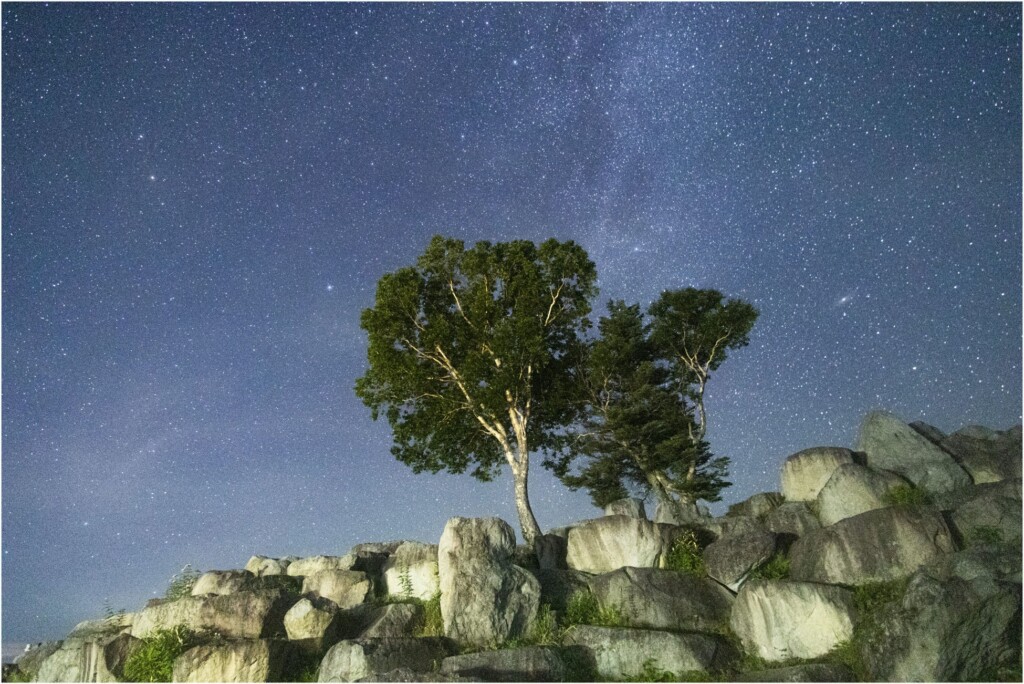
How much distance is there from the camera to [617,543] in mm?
20781

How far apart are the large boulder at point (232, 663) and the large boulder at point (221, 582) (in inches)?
191

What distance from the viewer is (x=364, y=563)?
23.7 metres

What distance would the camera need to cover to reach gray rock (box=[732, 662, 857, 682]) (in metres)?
13.9

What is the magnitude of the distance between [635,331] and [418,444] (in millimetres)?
12414

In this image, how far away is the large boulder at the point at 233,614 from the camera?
59.8ft

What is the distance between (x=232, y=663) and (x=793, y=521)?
1613 cm

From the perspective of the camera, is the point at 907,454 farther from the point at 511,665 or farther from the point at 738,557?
the point at 511,665

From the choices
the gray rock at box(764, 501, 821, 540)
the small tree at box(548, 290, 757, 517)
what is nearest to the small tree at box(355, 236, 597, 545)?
the small tree at box(548, 290, 757, 517)

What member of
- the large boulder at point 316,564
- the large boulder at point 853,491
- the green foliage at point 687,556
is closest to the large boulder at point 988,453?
the large boulder at point 853,491

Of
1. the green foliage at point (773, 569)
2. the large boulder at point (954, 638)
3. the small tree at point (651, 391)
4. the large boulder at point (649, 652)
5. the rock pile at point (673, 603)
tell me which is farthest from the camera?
the small tree at point (651, 391)

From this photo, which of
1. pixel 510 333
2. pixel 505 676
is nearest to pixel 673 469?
pixel 510 333

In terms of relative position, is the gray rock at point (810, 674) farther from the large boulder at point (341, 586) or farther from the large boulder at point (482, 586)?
the large boulder at point (341, 586)

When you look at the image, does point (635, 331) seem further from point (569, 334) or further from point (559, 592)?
point (559, 592)

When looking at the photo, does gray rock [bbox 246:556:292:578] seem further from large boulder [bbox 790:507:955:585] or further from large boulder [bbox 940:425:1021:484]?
large boulder [bbox 940:425:1021:484]
